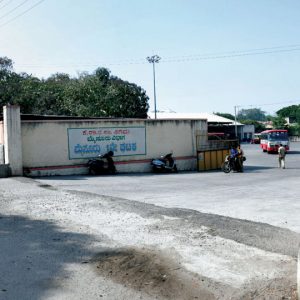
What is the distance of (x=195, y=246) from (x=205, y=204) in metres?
4.18

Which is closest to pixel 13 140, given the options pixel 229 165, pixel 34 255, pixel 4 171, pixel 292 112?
pixel 4 171

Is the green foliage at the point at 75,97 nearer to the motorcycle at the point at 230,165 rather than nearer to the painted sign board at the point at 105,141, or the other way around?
the painted sign board at the point at 105,141

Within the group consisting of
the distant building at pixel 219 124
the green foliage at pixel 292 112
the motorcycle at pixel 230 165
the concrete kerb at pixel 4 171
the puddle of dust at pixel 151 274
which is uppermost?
the green foliage at pixel 292 112

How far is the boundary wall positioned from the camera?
61.0ft

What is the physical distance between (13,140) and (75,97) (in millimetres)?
23858

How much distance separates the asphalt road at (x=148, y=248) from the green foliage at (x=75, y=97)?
97.6ft

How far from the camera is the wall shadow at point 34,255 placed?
514 cm

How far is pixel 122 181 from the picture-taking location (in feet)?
55.6

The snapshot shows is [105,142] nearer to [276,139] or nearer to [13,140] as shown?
[13,140]

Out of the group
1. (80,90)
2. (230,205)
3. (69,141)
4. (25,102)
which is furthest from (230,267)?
(25,102)

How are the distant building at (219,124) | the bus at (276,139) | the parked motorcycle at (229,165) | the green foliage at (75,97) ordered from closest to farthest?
the parked motorcycle at (229,165) → the green foliage at (75,97) → the bus at (276,139) → the distant building at (219,124)

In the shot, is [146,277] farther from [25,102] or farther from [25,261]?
[25,102]

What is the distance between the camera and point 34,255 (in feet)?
21.0

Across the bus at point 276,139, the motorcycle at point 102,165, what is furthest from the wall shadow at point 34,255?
the bus at point 276,139
